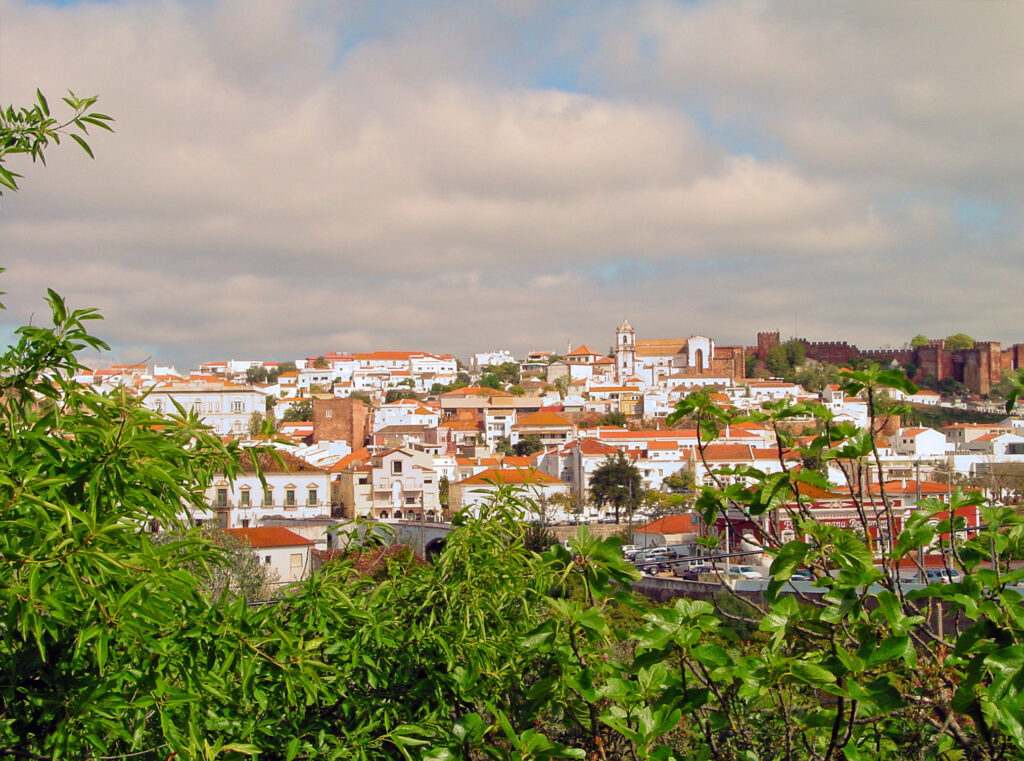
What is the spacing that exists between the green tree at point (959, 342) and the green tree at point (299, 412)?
64632mm

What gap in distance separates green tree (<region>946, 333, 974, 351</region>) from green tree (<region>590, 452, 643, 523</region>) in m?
66.8

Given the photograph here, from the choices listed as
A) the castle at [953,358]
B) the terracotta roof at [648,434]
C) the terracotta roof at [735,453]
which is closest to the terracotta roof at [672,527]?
the terracotta roof at [735,453]

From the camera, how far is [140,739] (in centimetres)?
207

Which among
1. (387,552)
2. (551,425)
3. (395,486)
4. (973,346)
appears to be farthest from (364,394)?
(387,552)

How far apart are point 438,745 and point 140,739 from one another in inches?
25.3

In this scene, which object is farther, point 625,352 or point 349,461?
point 625,352

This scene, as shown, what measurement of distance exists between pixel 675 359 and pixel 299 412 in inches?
1657

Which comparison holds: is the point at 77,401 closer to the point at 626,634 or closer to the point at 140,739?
the point at 140,739

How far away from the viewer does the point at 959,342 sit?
3851 inches

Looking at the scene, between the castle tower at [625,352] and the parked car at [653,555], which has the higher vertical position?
the castle tower at [625,352]

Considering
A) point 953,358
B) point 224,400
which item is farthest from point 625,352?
point 224,400

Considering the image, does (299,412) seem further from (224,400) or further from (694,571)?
(694,571)

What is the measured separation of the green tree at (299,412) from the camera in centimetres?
6750

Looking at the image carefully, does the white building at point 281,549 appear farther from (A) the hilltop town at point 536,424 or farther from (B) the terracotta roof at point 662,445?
(B) the terracotta roof at point 662,445
